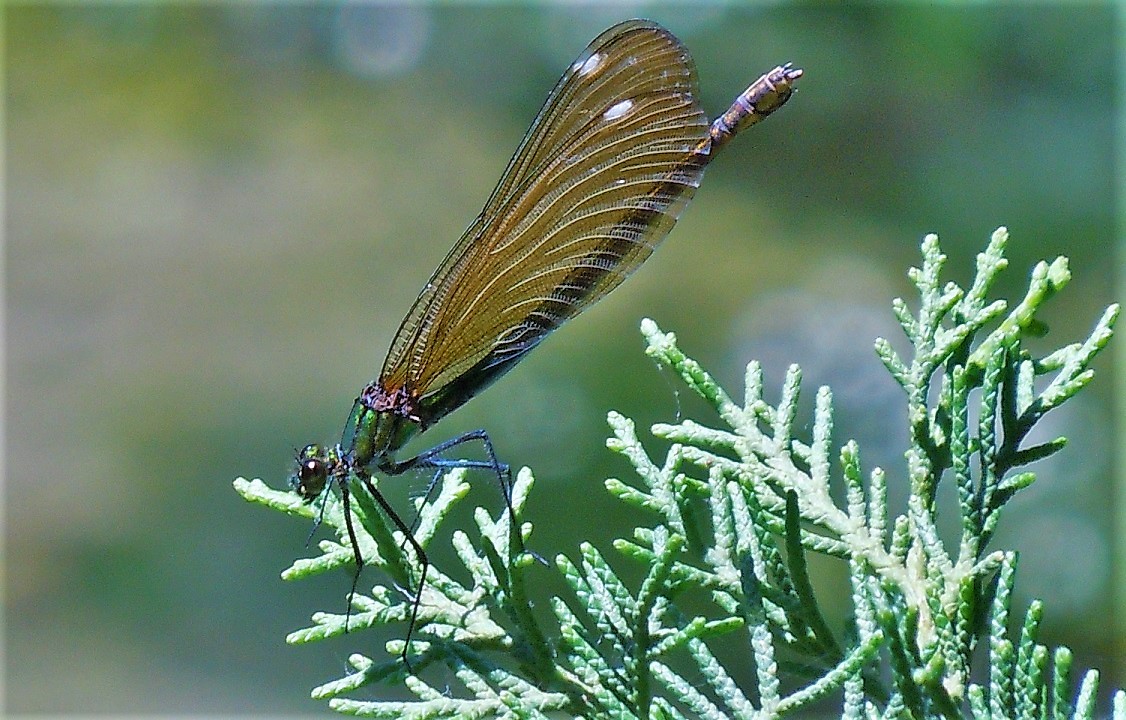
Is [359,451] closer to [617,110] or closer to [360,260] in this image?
[617,110]

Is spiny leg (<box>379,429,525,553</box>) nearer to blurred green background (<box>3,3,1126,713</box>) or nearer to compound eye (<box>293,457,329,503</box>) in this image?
compound eye (<box>293,457,329,503</box>)

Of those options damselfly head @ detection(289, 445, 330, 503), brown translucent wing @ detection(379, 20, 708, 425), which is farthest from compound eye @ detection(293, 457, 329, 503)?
brown translucent wing @ detection(379, 20, 708, 425)

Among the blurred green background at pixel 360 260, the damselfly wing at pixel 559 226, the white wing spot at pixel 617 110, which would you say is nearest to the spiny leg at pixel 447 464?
the damselfly wing at pixel 559 226

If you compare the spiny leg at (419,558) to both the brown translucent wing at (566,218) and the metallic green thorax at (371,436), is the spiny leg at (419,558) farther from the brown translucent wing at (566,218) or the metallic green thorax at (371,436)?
the brown translucent wing at (566,218)

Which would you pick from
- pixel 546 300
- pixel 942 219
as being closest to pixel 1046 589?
pixel 942 219

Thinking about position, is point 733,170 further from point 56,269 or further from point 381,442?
point 381,442

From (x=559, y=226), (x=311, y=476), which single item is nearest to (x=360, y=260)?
(x=559, y=226)
